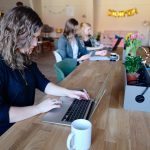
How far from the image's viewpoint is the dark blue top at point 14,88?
1.10m

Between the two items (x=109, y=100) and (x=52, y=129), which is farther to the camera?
(x=109, y=100)

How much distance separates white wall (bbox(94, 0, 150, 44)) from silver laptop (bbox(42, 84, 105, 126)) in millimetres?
5848

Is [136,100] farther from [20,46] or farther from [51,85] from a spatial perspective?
[20,46]

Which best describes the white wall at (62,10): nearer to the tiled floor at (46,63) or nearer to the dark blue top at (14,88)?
the tiled floor at (46,63)

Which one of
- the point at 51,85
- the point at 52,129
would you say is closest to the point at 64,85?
the point at 51,85

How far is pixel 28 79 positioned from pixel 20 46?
24 centimetres

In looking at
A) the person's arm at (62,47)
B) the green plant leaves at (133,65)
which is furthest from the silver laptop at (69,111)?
the person's arm at (62,47)

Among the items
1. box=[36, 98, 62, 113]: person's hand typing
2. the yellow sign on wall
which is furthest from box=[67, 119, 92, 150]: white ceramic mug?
the yellow sign on wall

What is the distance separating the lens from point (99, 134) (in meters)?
0.90

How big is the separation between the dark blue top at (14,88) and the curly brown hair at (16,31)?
57 millimetres

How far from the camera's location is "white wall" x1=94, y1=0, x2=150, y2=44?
631cm

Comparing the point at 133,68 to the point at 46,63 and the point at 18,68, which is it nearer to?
the point at 18,68

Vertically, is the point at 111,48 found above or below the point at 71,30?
below

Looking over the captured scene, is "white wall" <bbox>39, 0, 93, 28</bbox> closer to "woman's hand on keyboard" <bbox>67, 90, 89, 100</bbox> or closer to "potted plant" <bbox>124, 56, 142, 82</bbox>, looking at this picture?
"potted plant" <bbox>124, 56, 142, 82</bbox>
